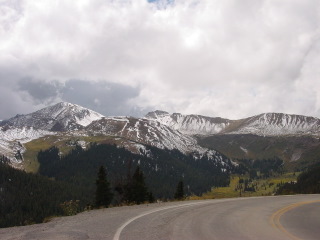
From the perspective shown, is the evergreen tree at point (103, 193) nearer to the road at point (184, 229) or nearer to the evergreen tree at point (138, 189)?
the evergreen tree at point (138, 189)

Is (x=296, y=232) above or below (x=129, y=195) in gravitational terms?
below

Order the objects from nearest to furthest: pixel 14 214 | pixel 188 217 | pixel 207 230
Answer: pixel 207 230 < pixel 188 217 < pixel 14 214

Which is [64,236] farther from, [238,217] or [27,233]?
Answer: [238,217]

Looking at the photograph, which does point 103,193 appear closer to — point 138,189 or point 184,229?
point 138,189

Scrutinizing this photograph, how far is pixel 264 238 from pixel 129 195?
1744 inches

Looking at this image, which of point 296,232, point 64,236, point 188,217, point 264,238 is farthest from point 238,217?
point 64,236

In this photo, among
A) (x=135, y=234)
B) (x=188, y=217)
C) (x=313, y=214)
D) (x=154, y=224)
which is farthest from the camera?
(x=313, y=214)

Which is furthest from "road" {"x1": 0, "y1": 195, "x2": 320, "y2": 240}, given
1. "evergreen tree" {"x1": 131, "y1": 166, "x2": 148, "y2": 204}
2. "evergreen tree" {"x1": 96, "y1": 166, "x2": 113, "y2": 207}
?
"evergreen tree" {"x1": 96, "y1": 166, "x2": 113, "y2": 207}

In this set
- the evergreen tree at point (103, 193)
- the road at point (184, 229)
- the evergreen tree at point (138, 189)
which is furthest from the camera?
the evergreen tree at point (103, 193)

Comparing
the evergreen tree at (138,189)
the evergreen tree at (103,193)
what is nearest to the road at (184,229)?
the evergreen tree at (138,189)

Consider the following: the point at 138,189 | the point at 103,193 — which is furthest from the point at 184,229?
the point at 103,193

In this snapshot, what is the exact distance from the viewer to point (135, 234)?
42.8 feet

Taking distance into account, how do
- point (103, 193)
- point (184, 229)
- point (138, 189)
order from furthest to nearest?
point (103, 193) < point (138, 189) < point (184, 229)

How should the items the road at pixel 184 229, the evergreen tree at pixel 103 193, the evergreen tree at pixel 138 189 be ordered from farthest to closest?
the evergreen tree at pixel 103 193 → the evergreen tree at pixel 138 189 → the road at pixel 184 229
